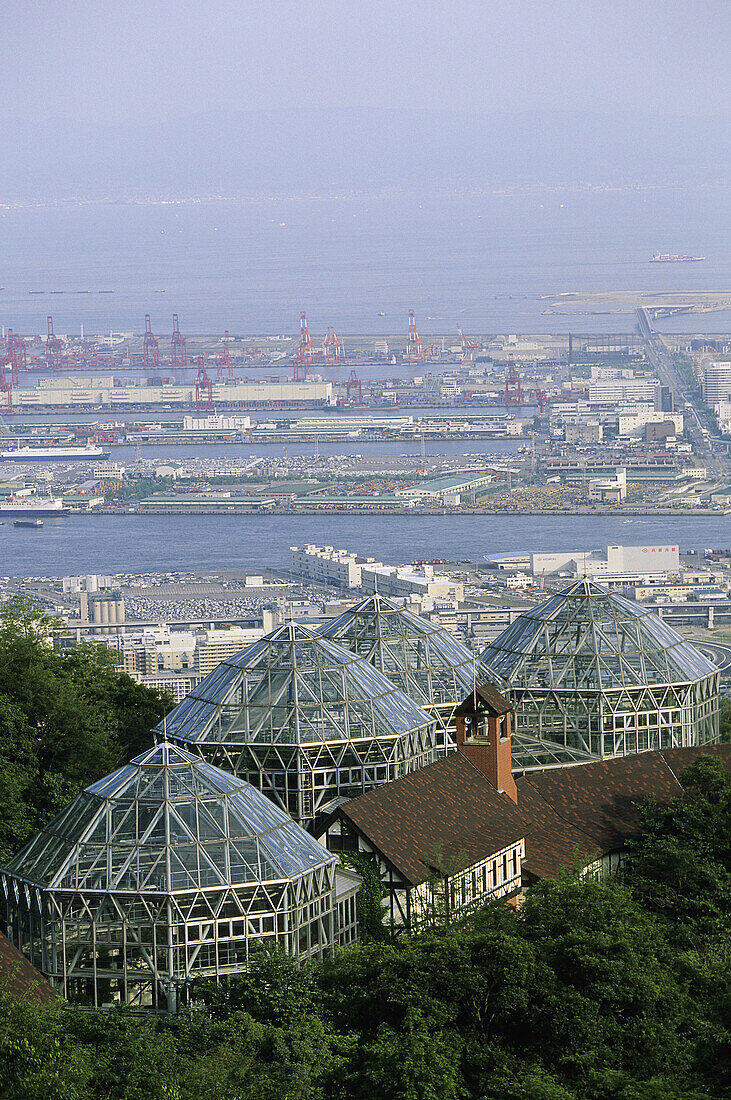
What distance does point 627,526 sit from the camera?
127500 millimetres

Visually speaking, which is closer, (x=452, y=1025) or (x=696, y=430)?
(x=452, y=1025)

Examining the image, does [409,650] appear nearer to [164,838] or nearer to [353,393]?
[164,838]

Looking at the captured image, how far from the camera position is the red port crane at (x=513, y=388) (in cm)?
19060

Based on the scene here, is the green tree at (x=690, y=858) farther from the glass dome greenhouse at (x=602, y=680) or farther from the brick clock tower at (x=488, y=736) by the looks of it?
the glass dome greenhouse at (x=602, y=680)

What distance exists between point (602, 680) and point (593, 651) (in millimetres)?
565

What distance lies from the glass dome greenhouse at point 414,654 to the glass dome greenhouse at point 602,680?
32.4 inches

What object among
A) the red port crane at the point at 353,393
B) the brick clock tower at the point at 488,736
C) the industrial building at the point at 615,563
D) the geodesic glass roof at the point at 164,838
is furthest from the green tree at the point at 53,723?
the red port crane at the point at 353,393

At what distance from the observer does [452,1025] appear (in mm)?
17406

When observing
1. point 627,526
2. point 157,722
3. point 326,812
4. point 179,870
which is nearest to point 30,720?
point 157,722

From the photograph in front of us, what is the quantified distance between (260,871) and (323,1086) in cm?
455

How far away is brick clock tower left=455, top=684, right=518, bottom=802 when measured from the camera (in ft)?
85.1

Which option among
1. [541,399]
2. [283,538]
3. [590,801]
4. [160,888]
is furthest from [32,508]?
[160,888]

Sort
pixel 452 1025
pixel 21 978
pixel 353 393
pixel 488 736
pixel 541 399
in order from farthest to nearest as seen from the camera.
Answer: pixel 353 393
pixel 541 399
pixel 488 736
pixel 21 978
pixel 452 1025

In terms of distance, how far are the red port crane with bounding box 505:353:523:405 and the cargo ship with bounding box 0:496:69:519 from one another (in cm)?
6150
